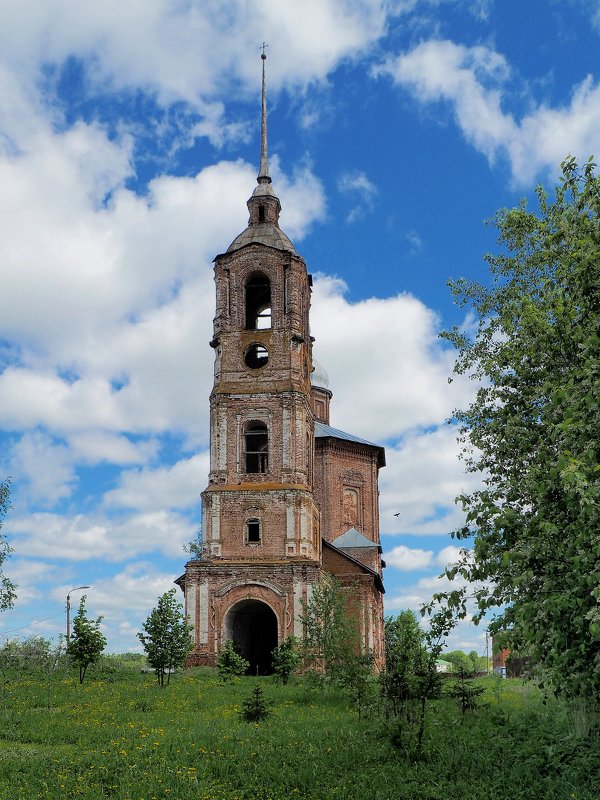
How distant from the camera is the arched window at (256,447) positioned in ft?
99.3

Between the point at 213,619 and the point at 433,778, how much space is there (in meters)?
18.5

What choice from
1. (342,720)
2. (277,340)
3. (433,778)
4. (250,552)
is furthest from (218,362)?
(433,778)

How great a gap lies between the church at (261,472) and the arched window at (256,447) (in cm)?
6

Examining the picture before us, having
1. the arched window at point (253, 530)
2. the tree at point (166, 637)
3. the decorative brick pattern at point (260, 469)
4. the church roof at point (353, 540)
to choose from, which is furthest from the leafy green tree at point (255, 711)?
the church roof at point (353, 540)

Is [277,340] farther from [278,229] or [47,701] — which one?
[47,701]

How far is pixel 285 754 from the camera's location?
11430mm

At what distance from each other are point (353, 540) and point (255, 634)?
9176 millimetres

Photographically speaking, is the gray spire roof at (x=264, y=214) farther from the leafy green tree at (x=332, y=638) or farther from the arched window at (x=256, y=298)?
the leafy green tree at (x=332, y=638)

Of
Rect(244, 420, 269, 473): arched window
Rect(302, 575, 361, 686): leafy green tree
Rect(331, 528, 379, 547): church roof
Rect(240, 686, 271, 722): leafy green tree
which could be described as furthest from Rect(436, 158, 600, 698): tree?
Rect(331, 528, 379, 547): church roof

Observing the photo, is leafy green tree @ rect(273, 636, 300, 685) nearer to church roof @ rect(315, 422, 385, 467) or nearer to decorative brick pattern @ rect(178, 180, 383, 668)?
decorative brick pattern @ rect(178, 180, 383, 668)

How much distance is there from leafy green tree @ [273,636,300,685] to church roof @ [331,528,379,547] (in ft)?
44.1

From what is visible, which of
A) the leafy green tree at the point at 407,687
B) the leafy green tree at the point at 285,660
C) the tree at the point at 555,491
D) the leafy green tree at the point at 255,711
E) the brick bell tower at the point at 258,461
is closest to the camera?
the tree at the point at 555,491

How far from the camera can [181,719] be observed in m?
15.3

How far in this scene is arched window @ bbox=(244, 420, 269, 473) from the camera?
30.3 m
